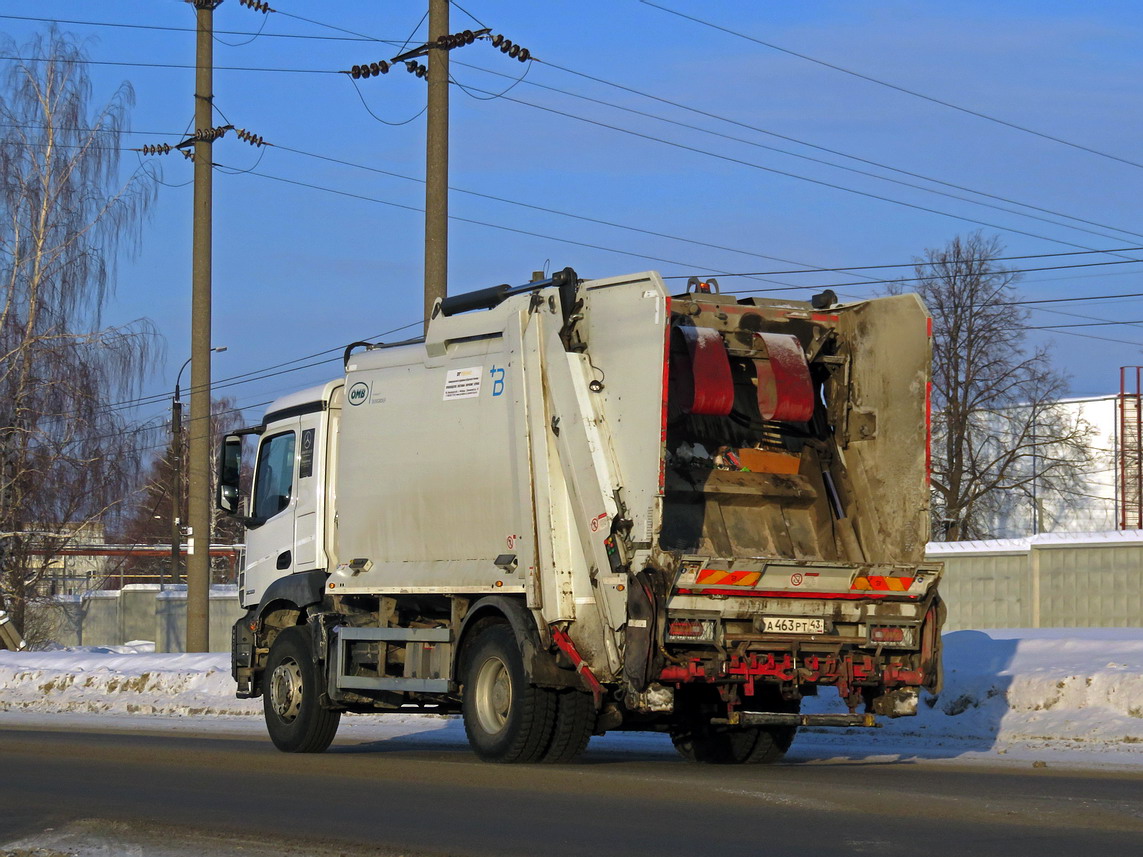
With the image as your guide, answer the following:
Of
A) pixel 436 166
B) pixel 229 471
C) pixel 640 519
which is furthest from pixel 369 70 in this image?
→ pixel 640 519

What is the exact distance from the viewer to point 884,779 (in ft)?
35.1

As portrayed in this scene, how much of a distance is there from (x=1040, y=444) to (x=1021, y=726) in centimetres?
3681

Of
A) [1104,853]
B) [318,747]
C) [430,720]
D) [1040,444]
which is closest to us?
[1104,853]

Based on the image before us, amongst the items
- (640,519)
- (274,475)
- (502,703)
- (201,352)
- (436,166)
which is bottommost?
(502,703)

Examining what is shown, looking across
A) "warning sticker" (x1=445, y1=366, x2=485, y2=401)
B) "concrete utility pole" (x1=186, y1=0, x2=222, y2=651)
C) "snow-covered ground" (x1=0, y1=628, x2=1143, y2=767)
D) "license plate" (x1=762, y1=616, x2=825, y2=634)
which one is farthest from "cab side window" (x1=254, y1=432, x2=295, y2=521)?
"concrete utility pole" (x1=186, y1=0, x2=222, y2=651)

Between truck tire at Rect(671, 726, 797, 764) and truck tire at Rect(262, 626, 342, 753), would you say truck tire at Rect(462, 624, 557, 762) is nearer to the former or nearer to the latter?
truck tire at Rect(671, 726, 797, 764)

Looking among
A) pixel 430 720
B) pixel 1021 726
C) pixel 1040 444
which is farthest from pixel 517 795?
pixel 1040 444

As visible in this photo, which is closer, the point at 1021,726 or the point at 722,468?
the point at 722,468

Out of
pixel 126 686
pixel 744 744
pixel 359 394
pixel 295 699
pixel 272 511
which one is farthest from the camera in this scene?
pixel 126 686

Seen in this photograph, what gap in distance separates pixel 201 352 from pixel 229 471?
39.9 ft

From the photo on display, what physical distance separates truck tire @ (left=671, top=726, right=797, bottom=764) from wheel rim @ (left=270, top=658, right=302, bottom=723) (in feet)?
11.9

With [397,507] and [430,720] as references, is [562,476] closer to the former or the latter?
[397,507]

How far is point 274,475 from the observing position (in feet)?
51.1

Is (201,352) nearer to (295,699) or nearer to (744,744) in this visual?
(295,699)
